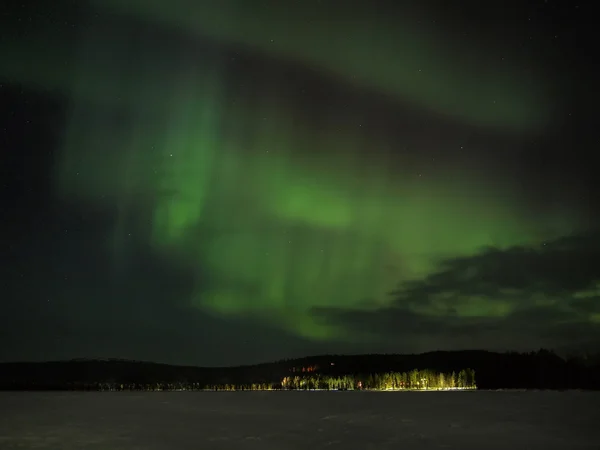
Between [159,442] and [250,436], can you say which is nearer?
[159,442]

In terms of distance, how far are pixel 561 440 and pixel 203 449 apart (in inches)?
1309

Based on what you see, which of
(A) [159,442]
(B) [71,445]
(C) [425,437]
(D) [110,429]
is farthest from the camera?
(D) [110,429]

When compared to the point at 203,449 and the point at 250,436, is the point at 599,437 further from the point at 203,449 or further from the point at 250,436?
the point at 203,449

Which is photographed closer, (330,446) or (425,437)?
(330,446)

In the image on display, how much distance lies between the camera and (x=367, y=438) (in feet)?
205

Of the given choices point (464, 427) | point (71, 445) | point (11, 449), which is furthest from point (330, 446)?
point (464, 427)

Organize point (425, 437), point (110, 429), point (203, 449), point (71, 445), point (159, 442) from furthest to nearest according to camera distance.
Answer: point (110, 429) → point (425, 437) → point (159, 442) → point (71, 445) → point (203, 449)

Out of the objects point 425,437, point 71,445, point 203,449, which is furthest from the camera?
point 425,437

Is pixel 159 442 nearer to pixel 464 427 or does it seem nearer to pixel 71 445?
pixel 71 445

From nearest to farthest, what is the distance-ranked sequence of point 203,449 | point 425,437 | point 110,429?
point 203,449, point 425,437, point 110,429

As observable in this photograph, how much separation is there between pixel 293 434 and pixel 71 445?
2218cm

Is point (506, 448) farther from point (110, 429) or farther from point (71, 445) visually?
point (110, 429)

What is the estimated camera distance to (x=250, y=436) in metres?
65.6

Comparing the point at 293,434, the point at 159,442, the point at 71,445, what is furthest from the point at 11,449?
the point at 293,434
